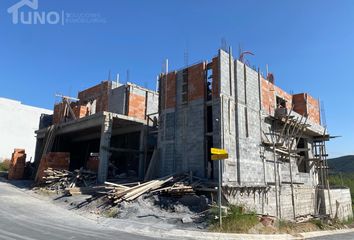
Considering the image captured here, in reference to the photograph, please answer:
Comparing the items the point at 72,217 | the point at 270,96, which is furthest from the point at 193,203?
the point at 270,96

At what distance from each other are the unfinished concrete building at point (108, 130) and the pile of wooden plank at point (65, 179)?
0.96 meters

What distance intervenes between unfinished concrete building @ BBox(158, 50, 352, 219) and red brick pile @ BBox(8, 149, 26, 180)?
14330 mm

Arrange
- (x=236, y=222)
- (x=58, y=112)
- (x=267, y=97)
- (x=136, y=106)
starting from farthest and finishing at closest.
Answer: (x=58, y=112) → (x=136, y=106) → (x=267, y=97) → (x=236, y=222)

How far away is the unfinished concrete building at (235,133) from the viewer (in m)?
18.0

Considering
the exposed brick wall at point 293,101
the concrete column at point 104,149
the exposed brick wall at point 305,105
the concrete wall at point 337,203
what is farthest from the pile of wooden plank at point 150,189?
the exposed brick wall at point 305,105

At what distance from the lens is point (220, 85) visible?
18.4 m

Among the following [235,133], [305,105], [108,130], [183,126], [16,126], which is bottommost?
[235,133]

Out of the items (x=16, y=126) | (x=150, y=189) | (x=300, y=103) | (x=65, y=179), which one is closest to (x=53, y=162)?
(x=65, y=179)

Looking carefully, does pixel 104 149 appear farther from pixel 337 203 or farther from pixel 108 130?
pixel 337 203

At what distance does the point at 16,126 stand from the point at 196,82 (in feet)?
112

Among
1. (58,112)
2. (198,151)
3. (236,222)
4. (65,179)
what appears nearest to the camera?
(236,222)

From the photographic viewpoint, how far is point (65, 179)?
20.6m

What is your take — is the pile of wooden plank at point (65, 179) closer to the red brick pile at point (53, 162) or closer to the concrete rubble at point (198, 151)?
the concrete rubble at point (198, 151)

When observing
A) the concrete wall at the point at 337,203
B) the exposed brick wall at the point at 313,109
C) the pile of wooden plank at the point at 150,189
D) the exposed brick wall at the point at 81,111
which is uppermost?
the exposed brick wall at the point at 313,109
